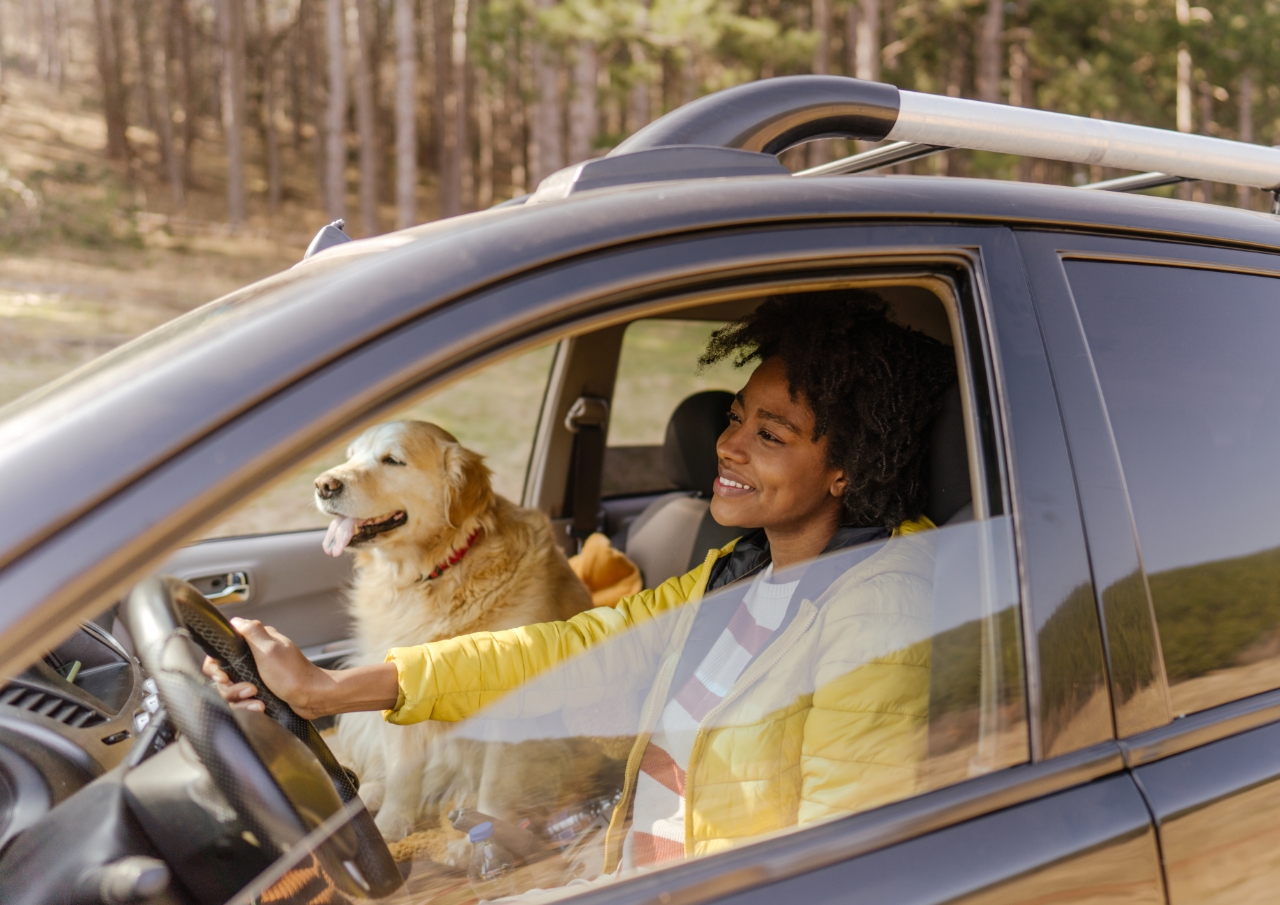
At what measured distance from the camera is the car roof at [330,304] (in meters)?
0.83

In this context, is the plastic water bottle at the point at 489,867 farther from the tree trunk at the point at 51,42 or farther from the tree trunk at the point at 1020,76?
the tree trunk at the point at 51,42

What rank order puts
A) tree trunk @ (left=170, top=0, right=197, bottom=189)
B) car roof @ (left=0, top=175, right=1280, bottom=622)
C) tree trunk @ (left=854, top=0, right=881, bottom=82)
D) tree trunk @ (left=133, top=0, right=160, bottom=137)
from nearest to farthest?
1. car roof @ (left=0, top=175, right=1280, bottom=622)
2. tree trunk @ (left=854, top=0, right=881, bottom=82)
3. tree trunk @ (left=170, top=0, right=197, bottom=189)
4. tree trunk @ (left=133, top=0, right=160, bottom=137)

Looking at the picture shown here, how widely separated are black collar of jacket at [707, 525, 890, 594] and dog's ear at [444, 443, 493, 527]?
3.68ft

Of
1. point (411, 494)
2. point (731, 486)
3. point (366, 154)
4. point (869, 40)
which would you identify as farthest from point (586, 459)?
point (366, 154)

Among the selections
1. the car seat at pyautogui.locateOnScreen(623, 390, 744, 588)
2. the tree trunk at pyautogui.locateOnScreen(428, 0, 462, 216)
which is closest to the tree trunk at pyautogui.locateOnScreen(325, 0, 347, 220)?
the tree trunk at pyautogui.locateOnScreen(428, 0, 462, 216)

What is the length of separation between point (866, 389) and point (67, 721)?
4.70 feet

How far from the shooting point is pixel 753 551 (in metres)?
1.89

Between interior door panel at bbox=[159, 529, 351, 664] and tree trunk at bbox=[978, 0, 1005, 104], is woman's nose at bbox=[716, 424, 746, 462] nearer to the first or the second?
interior door panel at bbox=[159, 529, 351, 664]

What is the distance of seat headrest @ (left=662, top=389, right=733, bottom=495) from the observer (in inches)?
112

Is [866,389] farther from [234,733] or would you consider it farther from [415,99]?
[415,99]

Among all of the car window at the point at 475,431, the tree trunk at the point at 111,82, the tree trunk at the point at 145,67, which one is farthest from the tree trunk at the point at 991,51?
the tree trunk at the point at 145,67

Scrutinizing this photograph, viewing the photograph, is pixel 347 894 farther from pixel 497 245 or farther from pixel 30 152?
pixel 30 152

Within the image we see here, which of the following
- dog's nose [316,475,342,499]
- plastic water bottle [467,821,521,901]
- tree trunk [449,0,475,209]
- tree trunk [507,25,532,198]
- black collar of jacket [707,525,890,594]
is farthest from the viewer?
tree trunk [507,25,532,198]

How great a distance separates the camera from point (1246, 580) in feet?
4.74
